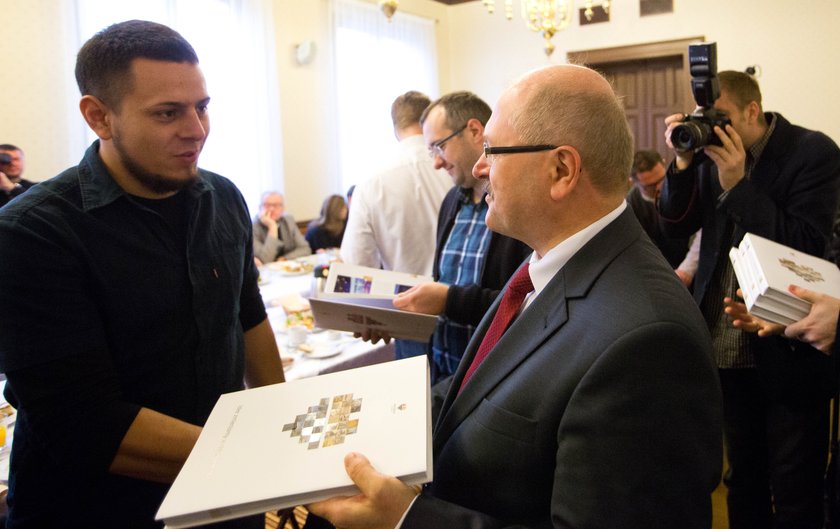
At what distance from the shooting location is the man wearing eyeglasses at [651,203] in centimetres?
296

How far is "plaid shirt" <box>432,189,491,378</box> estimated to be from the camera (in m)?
1.77

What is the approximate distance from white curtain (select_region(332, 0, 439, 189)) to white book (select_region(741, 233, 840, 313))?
15.7 feet

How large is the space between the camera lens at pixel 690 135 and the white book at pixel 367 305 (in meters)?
0.89

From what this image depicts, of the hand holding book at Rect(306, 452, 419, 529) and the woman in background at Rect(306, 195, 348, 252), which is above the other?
the hand holding book at Rect(306, 452, 419, 529)

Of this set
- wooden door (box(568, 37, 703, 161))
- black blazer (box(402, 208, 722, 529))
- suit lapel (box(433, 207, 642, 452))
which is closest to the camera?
black blazer (box(402, 208, 722, 529))

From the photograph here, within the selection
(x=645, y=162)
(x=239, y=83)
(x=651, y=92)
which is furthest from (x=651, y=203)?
(x=651, y=92)

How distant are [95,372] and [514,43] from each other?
A: 272 inches

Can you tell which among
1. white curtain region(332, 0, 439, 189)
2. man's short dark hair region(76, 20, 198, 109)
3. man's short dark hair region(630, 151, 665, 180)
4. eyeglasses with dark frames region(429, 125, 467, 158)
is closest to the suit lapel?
man's short dark hair region(76, 20, 198, 109)

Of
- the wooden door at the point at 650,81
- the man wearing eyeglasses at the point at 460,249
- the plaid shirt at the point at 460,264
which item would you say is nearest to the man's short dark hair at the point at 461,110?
the man wearing eyeglasses at the point at 460,249

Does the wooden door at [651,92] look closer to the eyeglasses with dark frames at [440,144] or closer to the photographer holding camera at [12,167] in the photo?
the eyeglasses with dark frames at [440,144]

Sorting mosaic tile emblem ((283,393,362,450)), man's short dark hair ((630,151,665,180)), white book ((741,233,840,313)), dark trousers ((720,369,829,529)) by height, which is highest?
man's short dark hair ((630,151,665,180))

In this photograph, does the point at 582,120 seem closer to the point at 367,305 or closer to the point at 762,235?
the point at 367,305

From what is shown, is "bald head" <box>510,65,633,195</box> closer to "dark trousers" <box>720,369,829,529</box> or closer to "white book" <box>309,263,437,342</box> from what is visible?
"white book" <box>309,263,437,342</box>

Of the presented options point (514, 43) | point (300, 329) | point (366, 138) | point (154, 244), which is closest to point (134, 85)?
point (154, 244)
